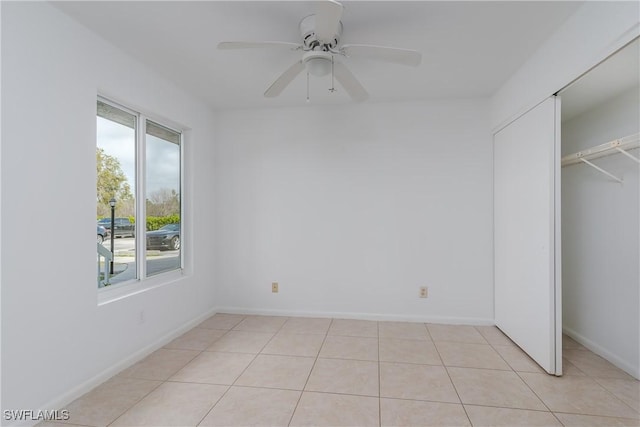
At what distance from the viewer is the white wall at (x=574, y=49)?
5.22 feet

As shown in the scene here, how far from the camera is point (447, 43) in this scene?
7.43ft

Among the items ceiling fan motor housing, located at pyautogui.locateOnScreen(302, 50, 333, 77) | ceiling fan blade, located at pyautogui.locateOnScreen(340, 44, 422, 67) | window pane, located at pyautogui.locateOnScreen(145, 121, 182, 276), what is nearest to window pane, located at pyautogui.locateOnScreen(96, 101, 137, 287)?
window pane, located at pyautogui.locateOnScreen(145, 121, 182, 276)

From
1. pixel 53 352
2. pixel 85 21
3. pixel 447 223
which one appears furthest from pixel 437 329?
pixel 85 21

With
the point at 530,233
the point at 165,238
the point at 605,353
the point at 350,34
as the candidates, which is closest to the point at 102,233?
the point at 165,238

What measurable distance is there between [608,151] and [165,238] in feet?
12.4

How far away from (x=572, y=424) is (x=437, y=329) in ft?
4.88

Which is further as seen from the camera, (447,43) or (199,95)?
(199,95)

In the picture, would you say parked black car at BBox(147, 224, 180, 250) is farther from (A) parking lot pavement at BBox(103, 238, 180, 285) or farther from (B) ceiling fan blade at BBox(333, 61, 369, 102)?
(B) ceiling fan blade at BBox(333, 61, 369, 102)

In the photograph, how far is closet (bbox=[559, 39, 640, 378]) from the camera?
2160mm

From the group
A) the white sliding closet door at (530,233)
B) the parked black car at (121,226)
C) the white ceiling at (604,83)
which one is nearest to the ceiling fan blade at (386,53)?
the white ceiling at (604,83)

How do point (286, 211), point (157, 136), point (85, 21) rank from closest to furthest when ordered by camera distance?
1. point (85, 21)
2. point (157, 136)
3. point (286, 211)

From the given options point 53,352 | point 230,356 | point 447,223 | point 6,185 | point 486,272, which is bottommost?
point 230,356

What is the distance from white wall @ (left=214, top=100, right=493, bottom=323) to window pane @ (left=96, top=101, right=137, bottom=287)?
4.02ft

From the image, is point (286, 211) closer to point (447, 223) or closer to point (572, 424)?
point (447, 223)
